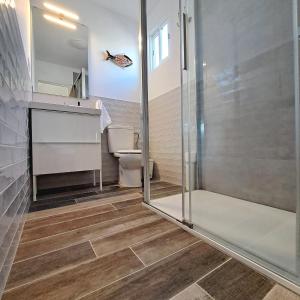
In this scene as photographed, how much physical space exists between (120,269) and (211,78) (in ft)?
5.69

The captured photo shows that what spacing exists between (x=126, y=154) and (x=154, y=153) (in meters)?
0.47

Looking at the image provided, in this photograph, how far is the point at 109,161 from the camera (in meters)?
2.48

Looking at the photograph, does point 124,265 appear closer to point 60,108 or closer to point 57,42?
point 60,108

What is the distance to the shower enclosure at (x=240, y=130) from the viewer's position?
0.91 m

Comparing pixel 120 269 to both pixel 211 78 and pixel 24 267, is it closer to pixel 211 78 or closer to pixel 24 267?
pixel 24 267

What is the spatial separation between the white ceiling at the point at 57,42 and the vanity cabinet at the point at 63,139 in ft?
2.87

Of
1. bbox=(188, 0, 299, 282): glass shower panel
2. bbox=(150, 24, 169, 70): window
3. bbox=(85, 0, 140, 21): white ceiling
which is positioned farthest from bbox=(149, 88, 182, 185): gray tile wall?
Answer: bbox=(85, 0, 140, 21): white ceiling

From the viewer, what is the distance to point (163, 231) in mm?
1023

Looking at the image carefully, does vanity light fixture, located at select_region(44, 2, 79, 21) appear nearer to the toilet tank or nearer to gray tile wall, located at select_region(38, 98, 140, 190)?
gray tile wall, located at select_region(38, 98, 140, 190)

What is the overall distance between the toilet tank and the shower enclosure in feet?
2.46

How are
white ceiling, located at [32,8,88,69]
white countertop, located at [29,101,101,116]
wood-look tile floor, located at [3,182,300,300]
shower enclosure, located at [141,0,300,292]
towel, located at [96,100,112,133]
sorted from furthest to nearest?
1. towel, located at [96,100,112,133]
2. white ceiling, located at [32,8,88,69]
3. white countertop, located at [29,101,101,116]
4. shower enclosure, located at [141,0,300,292]
5. wood-look tile floor, located at [3,182,300,300]

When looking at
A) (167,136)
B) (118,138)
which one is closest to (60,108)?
(118,138)

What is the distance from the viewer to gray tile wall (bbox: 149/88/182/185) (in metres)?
2.14

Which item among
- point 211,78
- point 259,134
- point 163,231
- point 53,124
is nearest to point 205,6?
point 211,78
